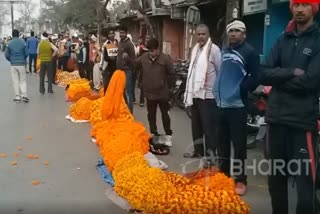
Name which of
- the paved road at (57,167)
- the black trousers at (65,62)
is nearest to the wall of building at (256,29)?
the paved road at (57,167)

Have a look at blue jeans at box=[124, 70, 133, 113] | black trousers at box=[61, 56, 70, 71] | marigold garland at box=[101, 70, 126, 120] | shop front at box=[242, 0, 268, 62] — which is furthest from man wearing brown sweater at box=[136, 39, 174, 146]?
black trousers at box=[61, 56, 70, 71]

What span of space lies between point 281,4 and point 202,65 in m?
5.31

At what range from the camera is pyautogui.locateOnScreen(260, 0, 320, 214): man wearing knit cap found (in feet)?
12.2

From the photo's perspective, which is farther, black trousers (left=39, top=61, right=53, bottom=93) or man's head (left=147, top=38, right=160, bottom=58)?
black trousers (left=39, top=61, right=53, bottom=93)

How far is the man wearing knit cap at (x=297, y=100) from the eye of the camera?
12.2 feet

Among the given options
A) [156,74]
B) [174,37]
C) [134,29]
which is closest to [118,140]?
[156,74]

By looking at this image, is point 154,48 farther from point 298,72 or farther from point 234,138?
point 298,72

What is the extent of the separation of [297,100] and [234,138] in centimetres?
178

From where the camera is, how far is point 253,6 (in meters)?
10.4

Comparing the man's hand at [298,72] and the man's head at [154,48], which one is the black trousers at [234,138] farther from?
the man's head at [154,48]

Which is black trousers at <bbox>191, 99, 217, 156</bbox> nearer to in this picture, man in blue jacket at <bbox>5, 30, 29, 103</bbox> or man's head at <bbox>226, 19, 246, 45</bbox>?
man's head at <bbox>226, 19, 246, 45</bbox>

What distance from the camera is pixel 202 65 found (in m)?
6.31

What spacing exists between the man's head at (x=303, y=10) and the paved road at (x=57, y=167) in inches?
87.0

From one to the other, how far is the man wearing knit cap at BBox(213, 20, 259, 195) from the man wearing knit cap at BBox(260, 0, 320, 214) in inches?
43.3
